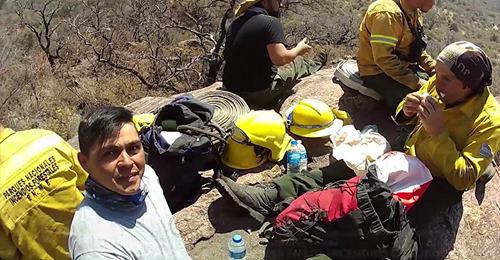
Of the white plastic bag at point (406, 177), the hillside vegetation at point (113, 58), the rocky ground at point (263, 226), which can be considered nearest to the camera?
the white plastic bag at point (406, 177)

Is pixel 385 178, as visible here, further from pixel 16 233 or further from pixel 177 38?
pixel 177 38

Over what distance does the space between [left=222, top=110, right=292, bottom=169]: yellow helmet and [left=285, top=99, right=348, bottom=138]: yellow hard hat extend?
177 millimetres

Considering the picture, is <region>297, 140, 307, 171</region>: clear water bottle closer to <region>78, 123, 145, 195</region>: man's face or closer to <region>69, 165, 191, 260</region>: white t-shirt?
<region>69, 165, 191, 260</region>: white t-shirt

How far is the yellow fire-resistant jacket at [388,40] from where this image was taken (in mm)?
4438

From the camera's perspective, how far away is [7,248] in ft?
9.16

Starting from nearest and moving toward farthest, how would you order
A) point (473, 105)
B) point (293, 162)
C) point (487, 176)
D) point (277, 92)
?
point (473, 105) < point (487, 176) < point (293, 162) < point (277, 92)

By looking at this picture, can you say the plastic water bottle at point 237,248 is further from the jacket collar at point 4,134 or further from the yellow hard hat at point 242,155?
the jacket collar at point 4,134

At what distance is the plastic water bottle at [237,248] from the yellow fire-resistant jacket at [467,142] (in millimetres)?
1328

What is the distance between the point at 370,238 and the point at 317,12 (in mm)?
21810

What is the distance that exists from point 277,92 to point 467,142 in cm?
251

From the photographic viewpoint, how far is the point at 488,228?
4.05 metres

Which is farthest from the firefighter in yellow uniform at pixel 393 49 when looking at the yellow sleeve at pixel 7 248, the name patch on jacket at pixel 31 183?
the yellow sleeve at pixel 7 248

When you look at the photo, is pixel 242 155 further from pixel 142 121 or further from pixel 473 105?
pixel 473 105

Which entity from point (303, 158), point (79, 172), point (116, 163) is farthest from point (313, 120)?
point (116, 163)
